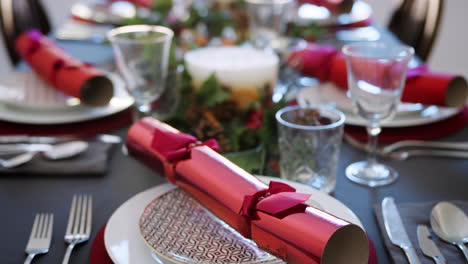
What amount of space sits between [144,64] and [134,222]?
39 cm

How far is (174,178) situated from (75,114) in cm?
47

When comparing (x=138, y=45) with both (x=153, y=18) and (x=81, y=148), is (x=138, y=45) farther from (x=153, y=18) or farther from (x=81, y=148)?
(x=153, y=18)

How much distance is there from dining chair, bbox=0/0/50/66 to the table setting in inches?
25.8

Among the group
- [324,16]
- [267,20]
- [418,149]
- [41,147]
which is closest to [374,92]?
[418,149]

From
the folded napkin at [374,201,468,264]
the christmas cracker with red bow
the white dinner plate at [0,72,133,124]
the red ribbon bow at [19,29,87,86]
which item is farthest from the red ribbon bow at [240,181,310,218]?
the red ribbon bow at [19,29,87,86]

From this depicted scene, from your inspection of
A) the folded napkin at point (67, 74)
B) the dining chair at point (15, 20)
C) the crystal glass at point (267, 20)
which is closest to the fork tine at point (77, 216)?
the folded napkin at point (67, 74)

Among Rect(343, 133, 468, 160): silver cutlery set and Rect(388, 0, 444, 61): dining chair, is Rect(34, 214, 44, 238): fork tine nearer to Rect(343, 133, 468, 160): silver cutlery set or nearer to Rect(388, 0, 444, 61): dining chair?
Rect(343, 133, 468, 160): silver cutlery set

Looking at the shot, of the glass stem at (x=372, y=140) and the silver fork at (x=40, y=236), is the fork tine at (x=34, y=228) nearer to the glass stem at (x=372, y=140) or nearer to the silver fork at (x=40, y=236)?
the silver fork at (x=40, y=236)

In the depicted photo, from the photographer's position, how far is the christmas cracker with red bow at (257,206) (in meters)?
0.54

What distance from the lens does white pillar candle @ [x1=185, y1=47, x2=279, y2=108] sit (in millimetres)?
984

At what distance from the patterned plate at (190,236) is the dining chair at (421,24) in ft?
4.35

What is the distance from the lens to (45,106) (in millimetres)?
1124

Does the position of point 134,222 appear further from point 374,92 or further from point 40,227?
point 374,92

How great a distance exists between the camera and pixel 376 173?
0.87m
